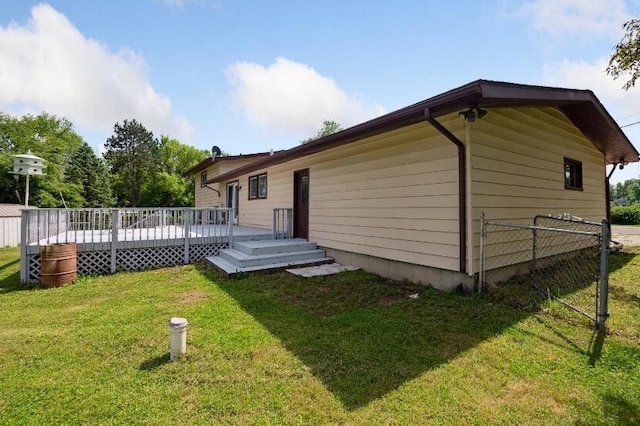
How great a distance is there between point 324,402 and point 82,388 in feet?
6.63

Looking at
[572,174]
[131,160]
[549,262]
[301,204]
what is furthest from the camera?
[131,160]

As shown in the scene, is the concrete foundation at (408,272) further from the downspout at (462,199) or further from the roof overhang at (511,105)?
the roof overhang at (511,105)

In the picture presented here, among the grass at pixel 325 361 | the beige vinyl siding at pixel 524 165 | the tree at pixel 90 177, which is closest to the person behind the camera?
the grass at pixel 325 361

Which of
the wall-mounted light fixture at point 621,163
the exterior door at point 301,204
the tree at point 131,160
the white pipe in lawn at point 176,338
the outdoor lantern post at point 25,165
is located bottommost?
the white pipe in lawn at point 176,338

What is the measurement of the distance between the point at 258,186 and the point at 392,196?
23.3ft

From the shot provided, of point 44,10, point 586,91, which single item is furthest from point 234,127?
point 586,91

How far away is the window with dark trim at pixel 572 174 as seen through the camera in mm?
7196

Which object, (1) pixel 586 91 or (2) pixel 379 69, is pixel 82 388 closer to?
(1) pixel 586 91

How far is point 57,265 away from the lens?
6.05 m

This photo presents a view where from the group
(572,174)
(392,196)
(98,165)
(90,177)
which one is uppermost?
(98,165)

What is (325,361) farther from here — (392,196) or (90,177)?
(90,177)

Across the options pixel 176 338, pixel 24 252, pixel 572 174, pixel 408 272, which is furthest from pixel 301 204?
pixel 572 174

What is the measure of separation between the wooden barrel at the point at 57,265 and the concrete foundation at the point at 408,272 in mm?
5530

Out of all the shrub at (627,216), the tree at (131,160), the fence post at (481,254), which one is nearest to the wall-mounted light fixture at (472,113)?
the fence post at (481,254)
